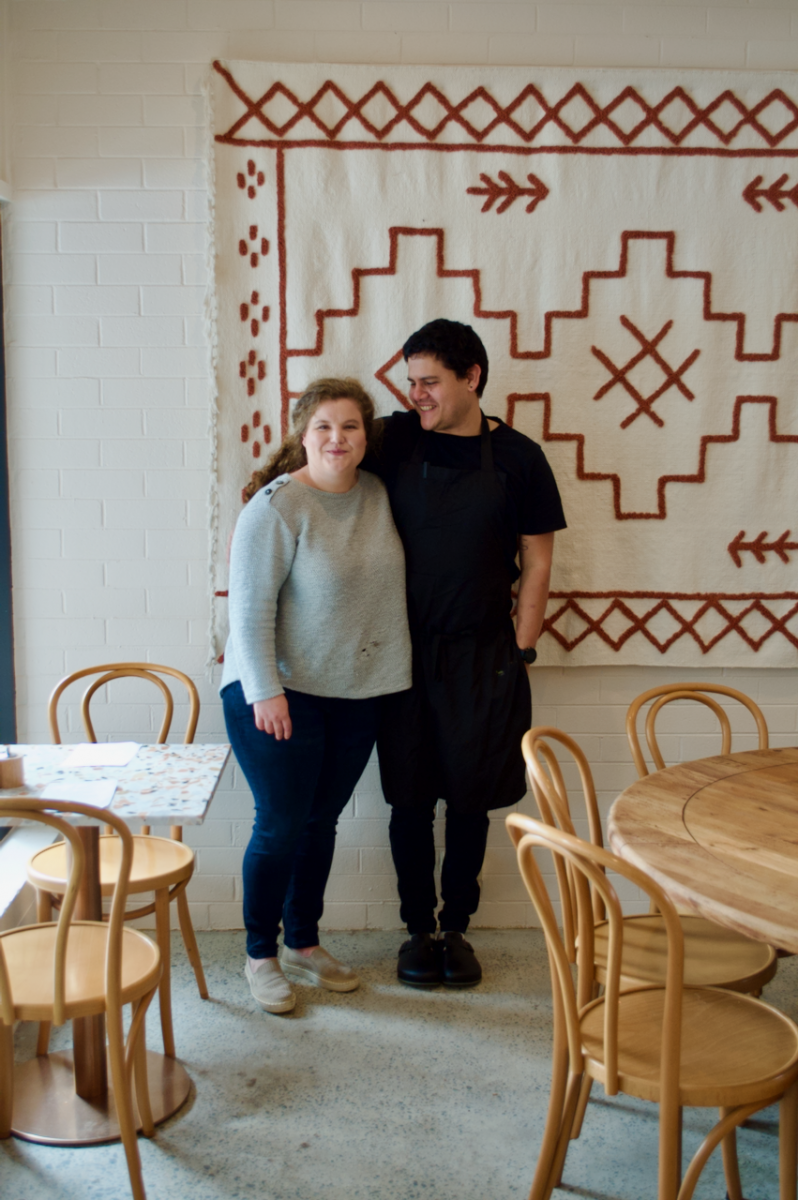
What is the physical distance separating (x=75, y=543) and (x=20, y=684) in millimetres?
451

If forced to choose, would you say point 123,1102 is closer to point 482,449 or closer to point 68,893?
point 68,893

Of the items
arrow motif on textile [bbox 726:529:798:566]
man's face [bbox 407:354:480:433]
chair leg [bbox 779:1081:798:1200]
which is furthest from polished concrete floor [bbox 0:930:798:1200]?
man's face [bbox 407:354:480:433]

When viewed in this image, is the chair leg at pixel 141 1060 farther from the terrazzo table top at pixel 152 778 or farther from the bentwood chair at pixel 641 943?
the bentwood chair at pixel 641 943

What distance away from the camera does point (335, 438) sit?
7.89 feet

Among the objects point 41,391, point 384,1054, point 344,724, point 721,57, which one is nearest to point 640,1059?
point 384,1054

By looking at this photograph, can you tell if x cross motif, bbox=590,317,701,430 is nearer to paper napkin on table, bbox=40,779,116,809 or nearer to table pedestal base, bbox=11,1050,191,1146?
paper napkin on table, bbox=40,779,116,809

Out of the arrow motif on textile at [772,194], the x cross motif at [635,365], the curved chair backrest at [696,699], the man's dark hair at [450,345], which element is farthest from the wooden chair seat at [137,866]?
the arrow motif on textile at [772,194]

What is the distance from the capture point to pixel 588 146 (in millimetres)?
2785

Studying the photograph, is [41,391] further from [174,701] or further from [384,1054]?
[384,1054]

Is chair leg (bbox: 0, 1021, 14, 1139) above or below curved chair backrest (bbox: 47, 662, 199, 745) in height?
below

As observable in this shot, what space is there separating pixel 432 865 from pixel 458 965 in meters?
0.27

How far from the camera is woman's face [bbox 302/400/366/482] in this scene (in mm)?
2412

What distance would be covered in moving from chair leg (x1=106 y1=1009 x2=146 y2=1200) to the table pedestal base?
22cm

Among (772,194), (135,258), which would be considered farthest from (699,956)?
(135,258)
